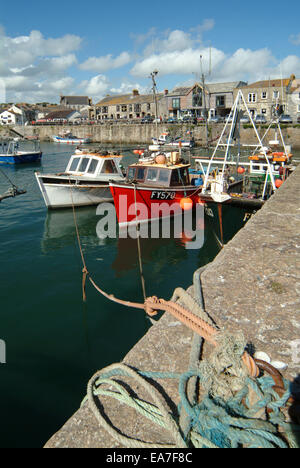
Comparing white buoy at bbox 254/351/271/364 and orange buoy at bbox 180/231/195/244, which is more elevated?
white buoy at bbox 254/351/271/364

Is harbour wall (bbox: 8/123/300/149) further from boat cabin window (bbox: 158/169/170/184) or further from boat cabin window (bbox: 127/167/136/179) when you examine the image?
boat cabin window (bbox: 158/169/170/184)

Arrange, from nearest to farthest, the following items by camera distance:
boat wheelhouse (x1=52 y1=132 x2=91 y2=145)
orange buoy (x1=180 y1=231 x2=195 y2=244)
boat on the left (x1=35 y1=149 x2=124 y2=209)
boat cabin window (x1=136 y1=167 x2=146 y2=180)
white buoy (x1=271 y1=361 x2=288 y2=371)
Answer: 1. white buoy (x1=271 y1=361 x2=288 y2=371)
2. orange buoy (x1=180 y1=231 x2=195 y2=244)
3. boat cabin window (x1=136 y1=167 x2=146 y2=180)
4. boat on the left (x1=35 y1=149 x2=124 y2=209)
5. boat wheelhouse (x1=52 y1=132 x2=91 y2=145)

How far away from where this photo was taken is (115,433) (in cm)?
191

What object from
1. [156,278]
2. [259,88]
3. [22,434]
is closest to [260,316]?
[22,434]

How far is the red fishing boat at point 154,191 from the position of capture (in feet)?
44.0

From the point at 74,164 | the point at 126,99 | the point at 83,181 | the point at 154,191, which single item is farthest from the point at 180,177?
the point at 126,99

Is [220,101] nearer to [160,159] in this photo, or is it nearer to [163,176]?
[160,159]

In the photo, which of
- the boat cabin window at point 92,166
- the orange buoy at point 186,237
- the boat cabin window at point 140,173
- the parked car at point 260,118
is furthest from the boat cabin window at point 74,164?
the parked car at point 260,118

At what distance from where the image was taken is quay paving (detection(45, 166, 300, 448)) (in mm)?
2031

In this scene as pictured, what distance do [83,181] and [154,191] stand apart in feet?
16.6

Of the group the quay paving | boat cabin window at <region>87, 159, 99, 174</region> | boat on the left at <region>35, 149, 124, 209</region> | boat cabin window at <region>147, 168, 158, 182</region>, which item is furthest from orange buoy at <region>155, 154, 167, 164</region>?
the quay paving

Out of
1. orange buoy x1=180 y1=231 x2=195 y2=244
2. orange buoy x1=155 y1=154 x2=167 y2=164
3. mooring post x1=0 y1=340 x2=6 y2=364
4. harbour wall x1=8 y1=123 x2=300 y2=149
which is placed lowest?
mooring post x1=0 y1=340 x2=6 y2=364

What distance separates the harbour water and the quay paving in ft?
11.6

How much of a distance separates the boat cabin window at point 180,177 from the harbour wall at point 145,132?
37.0 m
